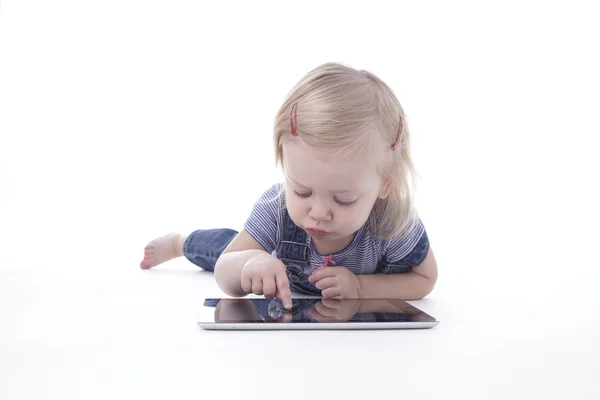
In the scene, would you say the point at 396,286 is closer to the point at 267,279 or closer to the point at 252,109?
the point at 267,279

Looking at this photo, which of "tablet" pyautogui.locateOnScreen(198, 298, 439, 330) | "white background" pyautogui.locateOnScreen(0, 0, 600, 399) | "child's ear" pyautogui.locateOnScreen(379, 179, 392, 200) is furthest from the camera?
"white background" pyautogui.locateOnScreen(0, 0, 600, 399)

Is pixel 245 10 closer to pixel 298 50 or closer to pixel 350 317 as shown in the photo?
pixel 298 50

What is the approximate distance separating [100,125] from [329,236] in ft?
5.03

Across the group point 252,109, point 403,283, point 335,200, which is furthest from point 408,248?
point 252,109

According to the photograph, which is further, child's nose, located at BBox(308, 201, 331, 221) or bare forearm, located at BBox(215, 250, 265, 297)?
bare forearm, located at BBox(215, 250, 265, 297)

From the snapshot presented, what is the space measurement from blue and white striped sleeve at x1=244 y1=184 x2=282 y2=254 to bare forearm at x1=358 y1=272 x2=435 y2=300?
194mm

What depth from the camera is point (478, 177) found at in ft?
8.02

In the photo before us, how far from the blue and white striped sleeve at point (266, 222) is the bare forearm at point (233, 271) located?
0.08 meters

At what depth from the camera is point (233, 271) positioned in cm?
123

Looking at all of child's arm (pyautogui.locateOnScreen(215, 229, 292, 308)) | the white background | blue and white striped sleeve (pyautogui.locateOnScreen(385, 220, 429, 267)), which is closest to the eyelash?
child's arm (pyautogui.locateOnScreen(215, 229, 292, 308))

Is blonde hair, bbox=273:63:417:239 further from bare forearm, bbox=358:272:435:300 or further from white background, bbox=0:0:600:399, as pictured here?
white background, bbox=0:0:600:399

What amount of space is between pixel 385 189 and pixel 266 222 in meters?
0.26

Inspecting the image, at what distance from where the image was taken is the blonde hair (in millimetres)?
1094

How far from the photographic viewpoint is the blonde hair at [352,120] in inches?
43.1
